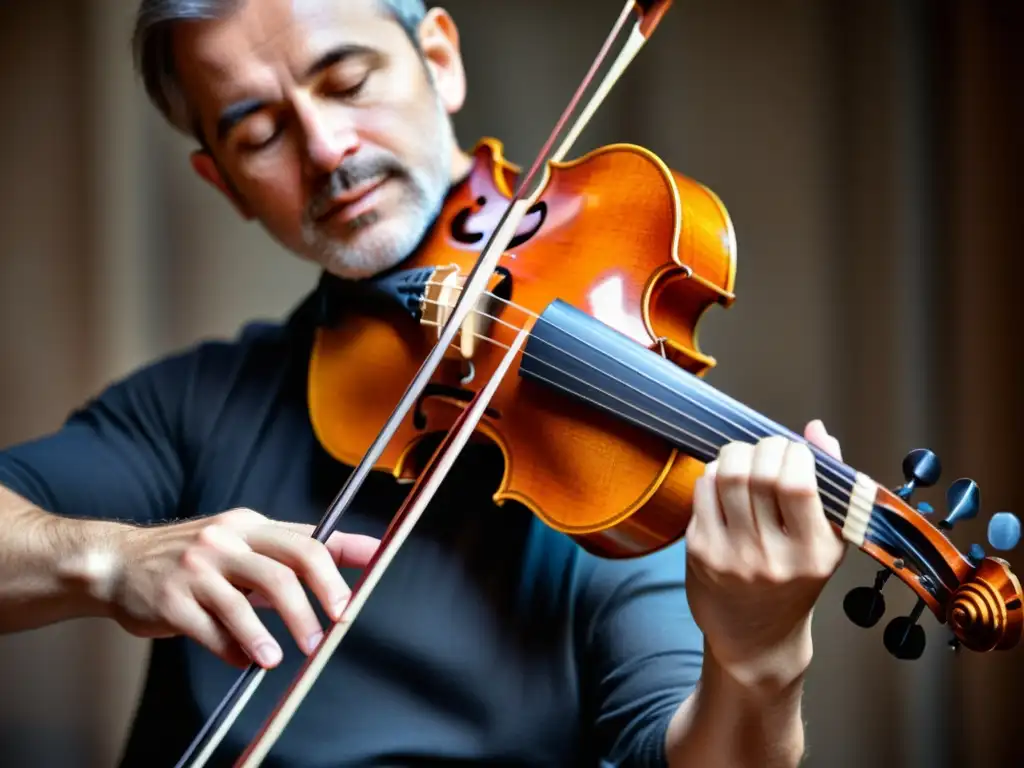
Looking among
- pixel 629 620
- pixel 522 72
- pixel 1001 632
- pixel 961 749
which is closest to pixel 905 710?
pixel 961 749

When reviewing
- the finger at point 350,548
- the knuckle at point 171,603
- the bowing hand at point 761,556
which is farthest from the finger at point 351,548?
the bowing hand at point 761,556

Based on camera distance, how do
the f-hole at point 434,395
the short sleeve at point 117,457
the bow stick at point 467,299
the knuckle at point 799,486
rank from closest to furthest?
the knuckle at point 799,486 → the bow stick at point 467,299 → the f-hole at point 434,395 → the short sleeve at point 117,457

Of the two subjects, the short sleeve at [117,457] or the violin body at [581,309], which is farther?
the short sleeve at [117,457]

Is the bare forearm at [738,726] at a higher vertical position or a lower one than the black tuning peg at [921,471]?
lower

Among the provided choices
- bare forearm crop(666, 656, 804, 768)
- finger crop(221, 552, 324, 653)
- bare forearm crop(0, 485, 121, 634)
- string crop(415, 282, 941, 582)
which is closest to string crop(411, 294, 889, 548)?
string crop(415, 282, 941, 582)

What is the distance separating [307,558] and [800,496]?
30cm

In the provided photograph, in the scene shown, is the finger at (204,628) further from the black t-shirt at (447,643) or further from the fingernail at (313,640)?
the black t-shirt at (447,643)

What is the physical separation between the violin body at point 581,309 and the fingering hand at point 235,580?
5.7 inches

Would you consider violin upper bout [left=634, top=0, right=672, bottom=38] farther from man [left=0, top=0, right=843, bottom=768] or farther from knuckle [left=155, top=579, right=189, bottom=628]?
knuckle [left=155, top=579, right=189, bottom=628]

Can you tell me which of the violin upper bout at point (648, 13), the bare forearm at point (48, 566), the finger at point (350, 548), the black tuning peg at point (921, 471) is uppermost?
the violin upper bout at point (648, 13)

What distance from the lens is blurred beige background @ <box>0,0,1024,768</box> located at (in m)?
0.94

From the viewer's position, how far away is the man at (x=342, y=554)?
58 cm

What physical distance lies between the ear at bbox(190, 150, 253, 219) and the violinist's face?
7cm

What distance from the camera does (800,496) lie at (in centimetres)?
49
